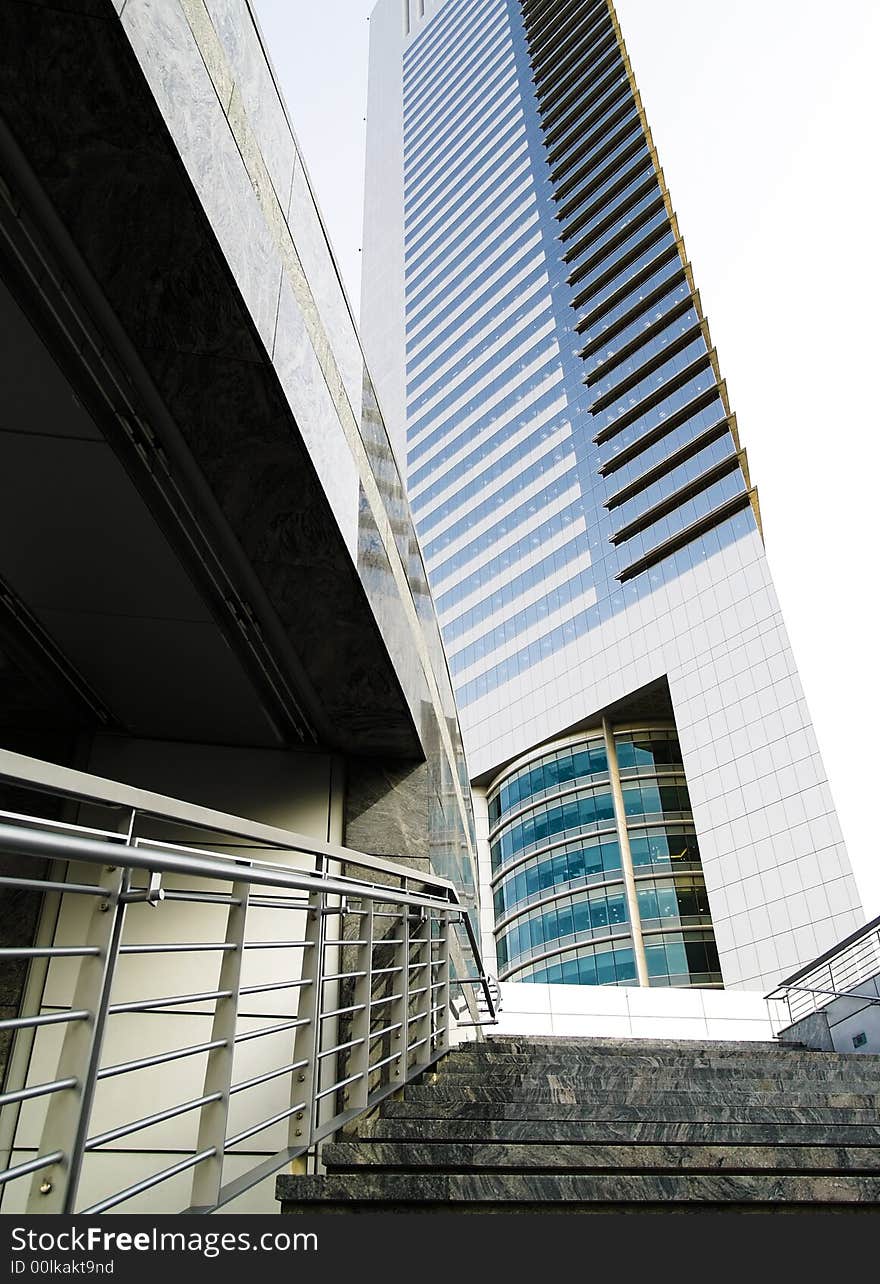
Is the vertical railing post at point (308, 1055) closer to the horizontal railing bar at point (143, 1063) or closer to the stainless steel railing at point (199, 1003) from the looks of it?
the stainless steel railing at point (199, 1003)

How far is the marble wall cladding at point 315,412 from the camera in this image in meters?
4.09

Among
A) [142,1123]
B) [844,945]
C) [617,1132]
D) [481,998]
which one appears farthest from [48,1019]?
[481,998]

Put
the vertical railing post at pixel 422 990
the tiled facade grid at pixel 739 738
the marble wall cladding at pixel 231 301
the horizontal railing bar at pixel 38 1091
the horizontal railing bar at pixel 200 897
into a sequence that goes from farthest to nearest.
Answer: the tiled facade grid at pixel 739 738
the vertical railing post at pixel 422 990
the marble wall cladding at pixel 231 301
the horizontal railing bar at pixel 200 897
the horizontal railing bar at pixel 38 1091

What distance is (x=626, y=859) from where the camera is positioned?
41656 millimetres

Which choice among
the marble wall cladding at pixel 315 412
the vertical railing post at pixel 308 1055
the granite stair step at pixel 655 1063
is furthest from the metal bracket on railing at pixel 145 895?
the granite stair step at pixel 655 1063

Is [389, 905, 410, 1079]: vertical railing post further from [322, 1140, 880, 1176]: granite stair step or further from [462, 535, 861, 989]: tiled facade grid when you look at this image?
[462, 535, 861, 989]: tiled facade grid

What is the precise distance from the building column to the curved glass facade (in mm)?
62

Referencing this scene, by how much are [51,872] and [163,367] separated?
138 inches

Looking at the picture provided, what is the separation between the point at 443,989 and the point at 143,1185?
4173mm

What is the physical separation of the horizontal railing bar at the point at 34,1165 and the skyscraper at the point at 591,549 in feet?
116

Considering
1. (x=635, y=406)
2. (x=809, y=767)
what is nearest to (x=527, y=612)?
(x=635, y=406)

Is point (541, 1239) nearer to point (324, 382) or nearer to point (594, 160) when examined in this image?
point (324, 382)

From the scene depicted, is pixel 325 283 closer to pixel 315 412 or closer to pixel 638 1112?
pixel 315 412

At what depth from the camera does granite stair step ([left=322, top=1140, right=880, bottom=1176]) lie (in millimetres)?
3047
